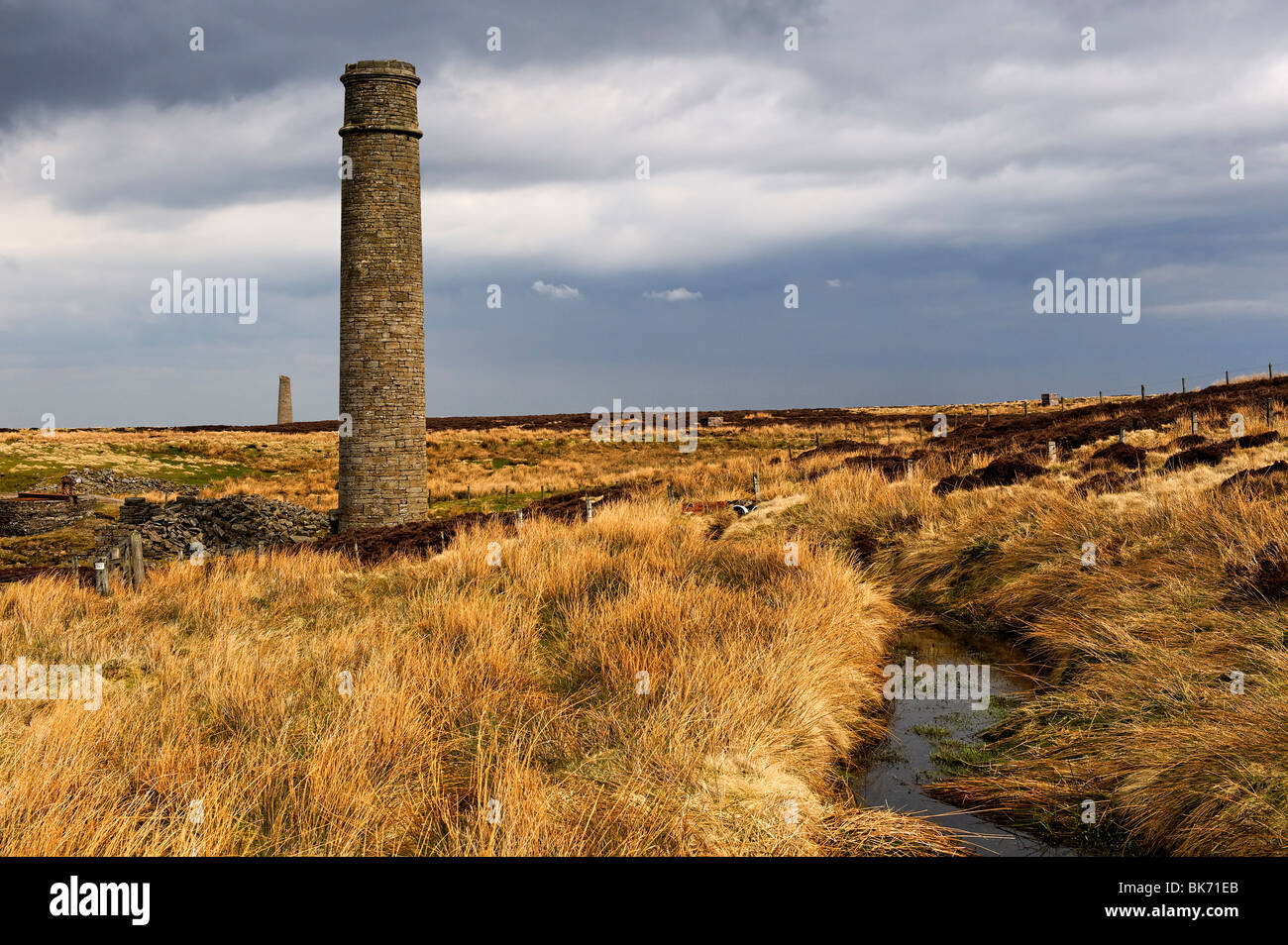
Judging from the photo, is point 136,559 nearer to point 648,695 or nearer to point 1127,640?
point 648,695

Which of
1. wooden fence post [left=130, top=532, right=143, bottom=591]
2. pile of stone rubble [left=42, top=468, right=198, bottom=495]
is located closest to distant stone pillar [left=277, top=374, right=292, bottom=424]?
pile of stone rubble [left=42, top=468, right=198, bottom=495]

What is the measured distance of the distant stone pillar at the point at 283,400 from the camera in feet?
261

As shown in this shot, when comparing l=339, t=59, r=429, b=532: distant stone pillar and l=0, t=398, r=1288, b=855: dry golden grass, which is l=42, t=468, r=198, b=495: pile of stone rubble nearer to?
l=339, t=59, r=429, b=532: distant stone pillar

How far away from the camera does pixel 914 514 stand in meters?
13.9

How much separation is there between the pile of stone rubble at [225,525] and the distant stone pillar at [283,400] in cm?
5937

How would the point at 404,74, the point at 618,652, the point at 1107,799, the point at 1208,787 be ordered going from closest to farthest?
1. the point at 1208,787
2. the point at 1107,799
3. the point at 618,652
4. the point at 404,74

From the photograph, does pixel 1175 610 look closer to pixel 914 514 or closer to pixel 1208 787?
pixel 1208 787

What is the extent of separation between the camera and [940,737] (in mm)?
6840

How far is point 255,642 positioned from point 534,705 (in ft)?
10.8

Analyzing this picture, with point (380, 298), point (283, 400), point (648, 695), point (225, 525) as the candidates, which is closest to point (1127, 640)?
point (648, 695)

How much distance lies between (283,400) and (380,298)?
6587cm

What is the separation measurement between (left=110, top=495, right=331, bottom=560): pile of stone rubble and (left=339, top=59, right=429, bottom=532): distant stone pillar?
233cm
